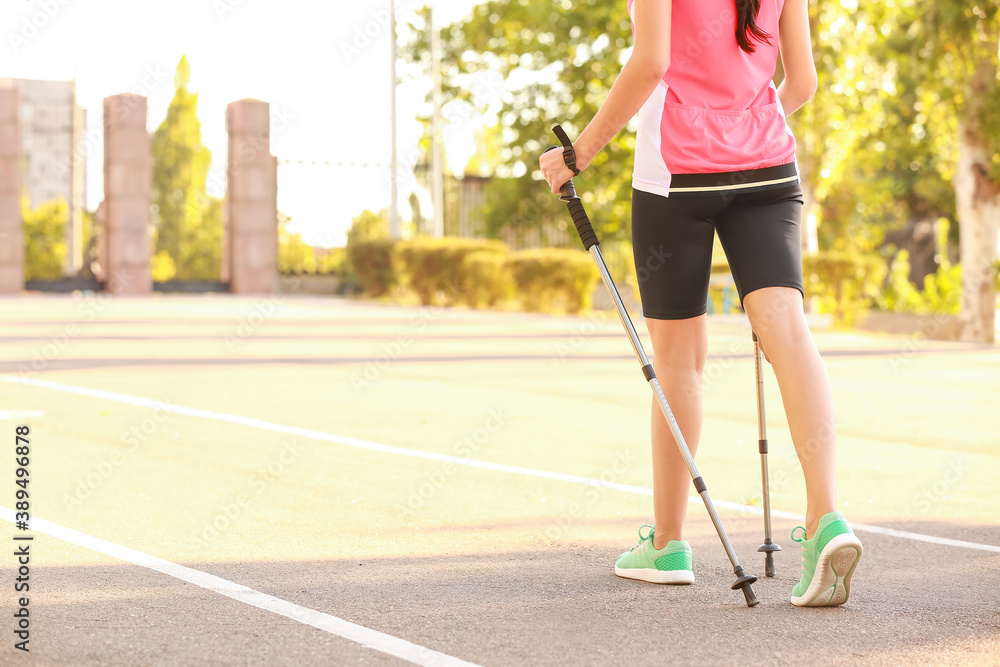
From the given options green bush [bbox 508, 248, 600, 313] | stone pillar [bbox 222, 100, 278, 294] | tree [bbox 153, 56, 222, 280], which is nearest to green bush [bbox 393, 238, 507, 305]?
green bush [bbox 508, 248, 600, 313]

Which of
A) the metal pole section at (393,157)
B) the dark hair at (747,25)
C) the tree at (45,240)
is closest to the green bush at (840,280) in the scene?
the metal pole section at (393,157)

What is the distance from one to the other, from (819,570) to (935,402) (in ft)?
19.3

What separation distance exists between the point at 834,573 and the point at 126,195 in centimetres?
2508

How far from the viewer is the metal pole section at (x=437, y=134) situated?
88.0 ft

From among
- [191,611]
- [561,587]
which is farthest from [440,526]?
[191,611]

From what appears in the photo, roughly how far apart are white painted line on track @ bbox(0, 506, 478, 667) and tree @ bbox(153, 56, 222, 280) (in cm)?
2661

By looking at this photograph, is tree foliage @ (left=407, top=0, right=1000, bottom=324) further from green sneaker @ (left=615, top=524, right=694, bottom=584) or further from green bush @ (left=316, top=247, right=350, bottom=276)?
green sneaker @ (left=615, top=524, right=694, bottom=584)

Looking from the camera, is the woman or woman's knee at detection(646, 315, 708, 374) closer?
the woman

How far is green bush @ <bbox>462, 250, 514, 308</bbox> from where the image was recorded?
69.9 feet

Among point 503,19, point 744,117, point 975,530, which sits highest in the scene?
point 503,19

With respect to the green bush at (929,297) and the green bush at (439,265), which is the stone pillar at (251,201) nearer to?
the green bush at (439,265)

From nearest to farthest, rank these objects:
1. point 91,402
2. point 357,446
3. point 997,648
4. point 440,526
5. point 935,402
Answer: point 997,648 → point 440,526 → point 357,446 → point 91,402 → point 935,402

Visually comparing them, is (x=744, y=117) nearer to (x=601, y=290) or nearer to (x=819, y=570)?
(x=819, y=570)

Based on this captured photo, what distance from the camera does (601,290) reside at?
26.0m
